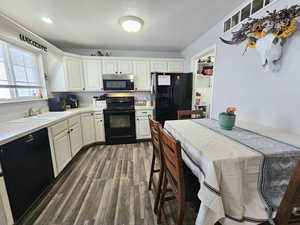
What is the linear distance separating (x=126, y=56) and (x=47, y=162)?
3.05 meters

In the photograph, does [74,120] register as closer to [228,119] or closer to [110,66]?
[110,66]

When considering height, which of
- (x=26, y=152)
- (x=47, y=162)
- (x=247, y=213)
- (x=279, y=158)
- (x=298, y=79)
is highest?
(x=298, y=79)

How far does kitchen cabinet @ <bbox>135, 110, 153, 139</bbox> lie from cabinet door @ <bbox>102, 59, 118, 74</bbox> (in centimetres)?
126

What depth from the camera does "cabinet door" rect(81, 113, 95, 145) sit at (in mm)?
2979

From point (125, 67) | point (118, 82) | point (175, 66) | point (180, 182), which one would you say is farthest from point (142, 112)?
point (180, 182)

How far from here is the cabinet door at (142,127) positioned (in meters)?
3.37

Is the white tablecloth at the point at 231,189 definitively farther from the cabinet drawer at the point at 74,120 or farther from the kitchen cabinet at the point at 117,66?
the kitchen cabinet at the point at 117,66

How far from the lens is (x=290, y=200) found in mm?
723

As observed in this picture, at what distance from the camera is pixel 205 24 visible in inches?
90.2

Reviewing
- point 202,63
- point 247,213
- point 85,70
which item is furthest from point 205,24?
point 85,70

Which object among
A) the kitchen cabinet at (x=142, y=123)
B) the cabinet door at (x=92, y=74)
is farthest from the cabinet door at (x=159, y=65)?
the cabinet door at (x=92, y=74)

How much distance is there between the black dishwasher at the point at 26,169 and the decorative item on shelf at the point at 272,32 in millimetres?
2736

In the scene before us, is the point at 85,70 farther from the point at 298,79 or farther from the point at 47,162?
the point at 298,79

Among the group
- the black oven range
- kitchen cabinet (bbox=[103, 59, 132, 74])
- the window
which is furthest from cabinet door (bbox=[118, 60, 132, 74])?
the window
